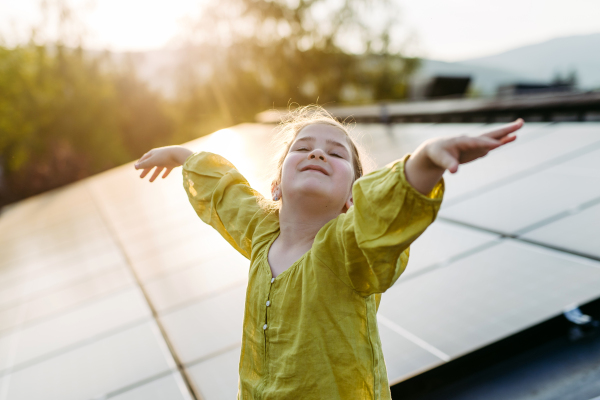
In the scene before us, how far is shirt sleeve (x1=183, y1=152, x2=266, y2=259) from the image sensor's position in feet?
6.18

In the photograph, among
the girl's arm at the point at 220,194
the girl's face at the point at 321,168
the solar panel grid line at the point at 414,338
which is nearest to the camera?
the girl's face at the point at 321,168

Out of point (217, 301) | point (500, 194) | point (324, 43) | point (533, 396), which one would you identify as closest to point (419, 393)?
point (533, 396)

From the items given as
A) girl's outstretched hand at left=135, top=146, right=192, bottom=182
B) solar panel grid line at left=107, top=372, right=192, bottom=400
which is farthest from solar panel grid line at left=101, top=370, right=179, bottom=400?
girl's outstretched hand at left=135, top=146, right=192, bottom=182

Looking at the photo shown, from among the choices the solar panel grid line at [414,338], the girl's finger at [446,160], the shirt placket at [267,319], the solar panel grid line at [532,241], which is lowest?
the solar panel grid line at [414,338]

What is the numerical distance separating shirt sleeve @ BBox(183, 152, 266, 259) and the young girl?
8 centimetres

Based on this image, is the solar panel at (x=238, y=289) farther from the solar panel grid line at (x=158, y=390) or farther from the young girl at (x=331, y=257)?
the young girl at (x=331, y=257)

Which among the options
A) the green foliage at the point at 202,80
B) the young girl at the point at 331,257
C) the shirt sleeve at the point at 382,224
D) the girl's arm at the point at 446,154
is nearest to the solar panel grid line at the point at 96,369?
the young girl at the point at 331,257

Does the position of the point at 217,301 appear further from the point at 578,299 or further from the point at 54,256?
the point at 54,256

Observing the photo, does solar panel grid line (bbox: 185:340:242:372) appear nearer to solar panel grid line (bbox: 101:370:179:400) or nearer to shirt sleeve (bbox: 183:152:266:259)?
solar panel grid line (bbox: 101:370:179:400)

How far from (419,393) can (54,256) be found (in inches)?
191

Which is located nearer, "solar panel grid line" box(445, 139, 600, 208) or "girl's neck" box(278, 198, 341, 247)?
"girl's neck" box(278, 198, 341, 247)

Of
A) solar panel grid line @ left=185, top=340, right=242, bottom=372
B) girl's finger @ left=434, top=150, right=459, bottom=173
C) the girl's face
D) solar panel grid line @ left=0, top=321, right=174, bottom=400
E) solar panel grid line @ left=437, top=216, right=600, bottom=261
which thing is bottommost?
solar panel grid line @ left=0, top=321, right=174, bottom=400

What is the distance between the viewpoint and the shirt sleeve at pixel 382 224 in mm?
1165

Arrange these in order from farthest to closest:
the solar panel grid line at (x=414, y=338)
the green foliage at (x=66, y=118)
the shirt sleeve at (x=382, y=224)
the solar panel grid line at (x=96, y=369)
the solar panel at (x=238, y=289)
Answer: the green foliage at (x=66, y=118)
the solar panel grid line at (x=96, y=369)
the solar panel at (x=238, y=289)
the solar panel grid line at (x=414, y=338)
the shirt sleeve at (x=382, y=224)
